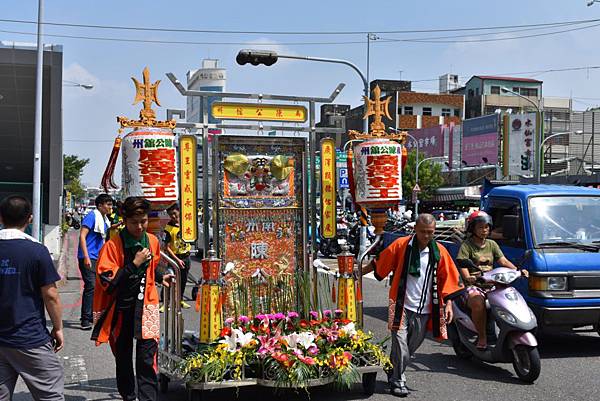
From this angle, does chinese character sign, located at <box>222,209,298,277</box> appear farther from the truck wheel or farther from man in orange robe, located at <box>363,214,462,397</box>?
the truck wheel

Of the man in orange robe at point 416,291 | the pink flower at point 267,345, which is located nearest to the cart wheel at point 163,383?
the pink flower at point 267,345

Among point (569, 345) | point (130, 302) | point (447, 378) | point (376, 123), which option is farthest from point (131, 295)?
point (569, 345)

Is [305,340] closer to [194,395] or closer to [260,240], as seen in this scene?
[194,395]

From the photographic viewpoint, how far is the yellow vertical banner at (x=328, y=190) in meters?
7.11

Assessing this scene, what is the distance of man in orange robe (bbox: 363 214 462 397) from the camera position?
636 centimetres

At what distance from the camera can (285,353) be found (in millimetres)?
5883

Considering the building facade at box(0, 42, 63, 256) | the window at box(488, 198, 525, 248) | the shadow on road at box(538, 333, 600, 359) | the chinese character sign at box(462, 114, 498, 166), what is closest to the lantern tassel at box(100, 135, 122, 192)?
Answer: the window at box(488, 198, 525, 248)

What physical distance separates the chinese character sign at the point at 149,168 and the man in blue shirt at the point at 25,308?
170 cm

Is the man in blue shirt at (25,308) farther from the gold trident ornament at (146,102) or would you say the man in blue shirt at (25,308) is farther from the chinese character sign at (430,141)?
the chinese character sign at (430,141)

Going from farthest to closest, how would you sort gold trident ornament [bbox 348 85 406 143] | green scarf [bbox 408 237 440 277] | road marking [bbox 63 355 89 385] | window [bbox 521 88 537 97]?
window [bbox 521 88 537 97] < gold trident ornament [bbox 348 85 406 143] < road marking [bbox 63 355 89 385] < green scarf [bbox 408 237 440 277]

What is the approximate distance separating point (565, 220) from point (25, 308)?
21.1 feet

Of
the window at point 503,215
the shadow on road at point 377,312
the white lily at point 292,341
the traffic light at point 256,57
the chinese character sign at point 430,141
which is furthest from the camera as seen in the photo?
the chinese character sign at point 430,141

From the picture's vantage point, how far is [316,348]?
19.8 ft

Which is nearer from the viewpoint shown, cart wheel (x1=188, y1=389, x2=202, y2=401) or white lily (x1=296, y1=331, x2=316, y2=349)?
cart wheel (x1=188, y1=389, x2=202, y2=401)
